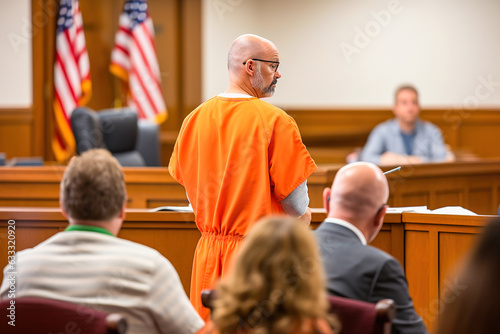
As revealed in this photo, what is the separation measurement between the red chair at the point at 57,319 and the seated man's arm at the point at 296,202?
101 cm

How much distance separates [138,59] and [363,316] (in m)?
6.01

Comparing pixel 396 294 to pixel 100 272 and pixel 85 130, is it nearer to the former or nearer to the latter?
pixel 100 272

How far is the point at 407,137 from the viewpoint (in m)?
6.19

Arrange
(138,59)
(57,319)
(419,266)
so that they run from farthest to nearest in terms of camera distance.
A: (138,59)
(419,266)
(57,319)

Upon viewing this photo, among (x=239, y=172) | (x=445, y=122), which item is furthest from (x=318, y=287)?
(x=445, y=122)

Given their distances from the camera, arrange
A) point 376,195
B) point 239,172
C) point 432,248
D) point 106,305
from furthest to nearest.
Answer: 1. point 432,248
2. point 239,172
3. point 376,195
4. point 106,305

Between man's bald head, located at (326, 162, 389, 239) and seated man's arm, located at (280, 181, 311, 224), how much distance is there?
16.0 inches

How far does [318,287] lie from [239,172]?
117 cm

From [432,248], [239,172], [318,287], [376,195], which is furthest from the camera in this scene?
[432,248]

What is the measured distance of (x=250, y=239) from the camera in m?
1.32

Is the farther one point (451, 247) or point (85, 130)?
point (85, 130)

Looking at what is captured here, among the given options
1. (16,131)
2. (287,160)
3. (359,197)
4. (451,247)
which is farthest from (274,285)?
(16,131)

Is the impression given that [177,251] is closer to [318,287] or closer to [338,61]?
[318,287]

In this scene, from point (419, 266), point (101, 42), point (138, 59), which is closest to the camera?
point (419, 266)
